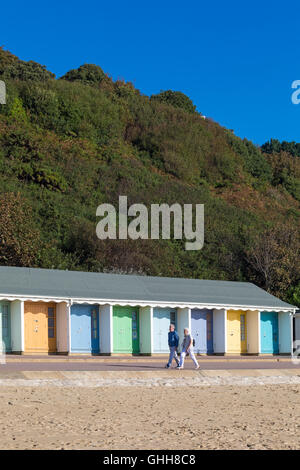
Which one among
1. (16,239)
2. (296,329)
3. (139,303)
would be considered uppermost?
(16,239)

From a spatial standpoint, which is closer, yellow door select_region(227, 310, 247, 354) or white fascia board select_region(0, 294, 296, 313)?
white fascia board select_region(0, 294, 296, 313)

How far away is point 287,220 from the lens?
68.8m

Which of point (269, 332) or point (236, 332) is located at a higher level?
point (236, 332)

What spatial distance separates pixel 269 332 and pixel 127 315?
7735 mm

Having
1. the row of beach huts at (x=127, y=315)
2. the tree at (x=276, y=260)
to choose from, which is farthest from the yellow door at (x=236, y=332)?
the tree at (x=276, y=260)

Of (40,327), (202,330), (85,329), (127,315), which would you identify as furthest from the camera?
(202,330)

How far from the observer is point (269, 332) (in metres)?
34.9

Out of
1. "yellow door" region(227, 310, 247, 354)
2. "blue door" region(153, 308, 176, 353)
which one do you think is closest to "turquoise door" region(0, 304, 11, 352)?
"blue door" region(153, 308, 176, 353)

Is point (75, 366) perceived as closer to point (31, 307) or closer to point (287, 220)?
point (31, 307)

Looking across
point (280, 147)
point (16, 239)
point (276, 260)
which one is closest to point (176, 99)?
point (280, 147)

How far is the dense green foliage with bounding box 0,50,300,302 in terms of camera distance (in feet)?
156

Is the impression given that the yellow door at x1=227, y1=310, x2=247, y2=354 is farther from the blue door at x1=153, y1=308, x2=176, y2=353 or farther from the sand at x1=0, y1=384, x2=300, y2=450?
the sand at x1=0, y1=384, x2=300, y2=450

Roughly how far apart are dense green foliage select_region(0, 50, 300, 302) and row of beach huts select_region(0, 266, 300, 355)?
1008cm

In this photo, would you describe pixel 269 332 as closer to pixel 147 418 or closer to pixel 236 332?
pixel 236 332
